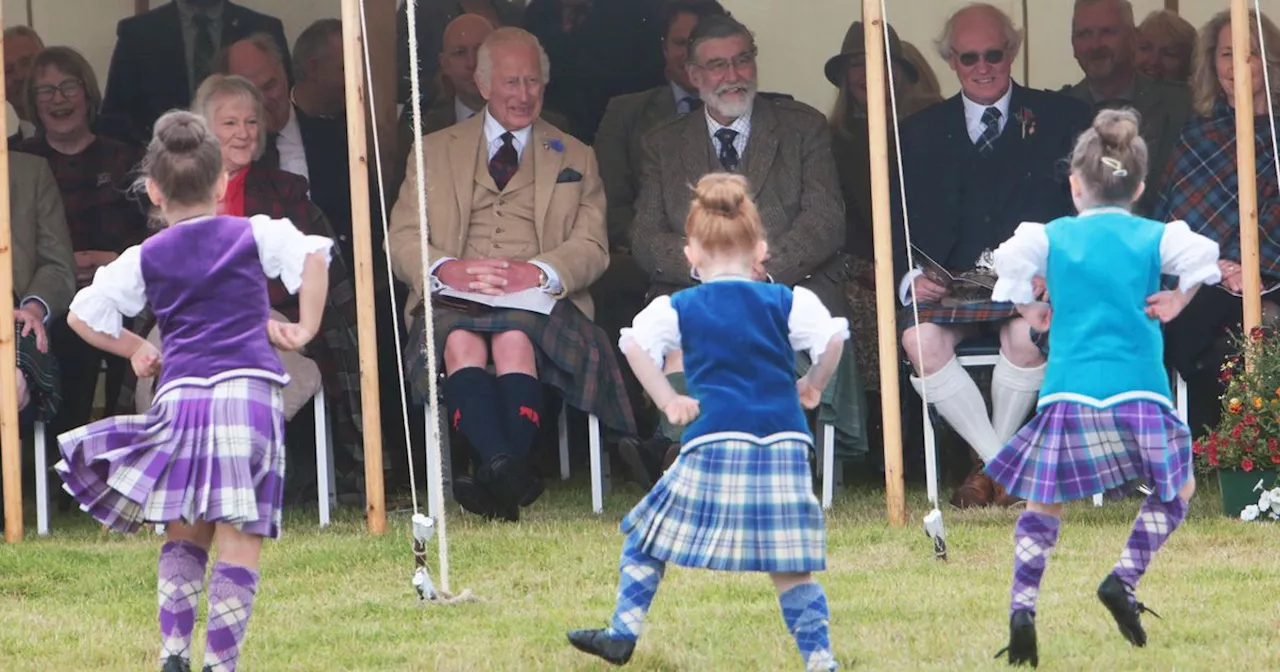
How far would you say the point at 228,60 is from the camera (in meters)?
7.64

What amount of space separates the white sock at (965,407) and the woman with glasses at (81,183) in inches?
111

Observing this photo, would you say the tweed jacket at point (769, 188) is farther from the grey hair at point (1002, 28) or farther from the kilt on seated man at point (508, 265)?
the grey hair at point (1002, 28)

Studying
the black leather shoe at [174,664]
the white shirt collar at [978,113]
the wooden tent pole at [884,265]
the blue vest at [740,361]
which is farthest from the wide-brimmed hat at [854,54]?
the black leather shoe at [174,664]

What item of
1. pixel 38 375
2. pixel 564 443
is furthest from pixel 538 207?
Answer: pixel 38 375

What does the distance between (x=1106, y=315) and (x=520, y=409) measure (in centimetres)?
257

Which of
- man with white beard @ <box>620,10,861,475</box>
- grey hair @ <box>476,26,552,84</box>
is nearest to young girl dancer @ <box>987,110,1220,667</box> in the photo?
man with white beard @ <box>620,10,861,475</box>

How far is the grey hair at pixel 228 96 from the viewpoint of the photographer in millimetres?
6984

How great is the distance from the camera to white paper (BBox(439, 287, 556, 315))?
6.75m

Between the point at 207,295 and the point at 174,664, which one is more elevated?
the point at 207,295

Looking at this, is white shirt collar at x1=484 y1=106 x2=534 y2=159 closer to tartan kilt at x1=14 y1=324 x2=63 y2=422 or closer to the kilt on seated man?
the kilt on seated man

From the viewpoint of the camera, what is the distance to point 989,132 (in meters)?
7.15

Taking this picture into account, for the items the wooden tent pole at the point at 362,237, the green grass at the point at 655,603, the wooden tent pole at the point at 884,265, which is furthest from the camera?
the wooden tent pole at the point at 884,265

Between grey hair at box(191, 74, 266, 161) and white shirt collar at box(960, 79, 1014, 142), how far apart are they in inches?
93.9

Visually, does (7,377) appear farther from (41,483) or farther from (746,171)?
(746,171)
